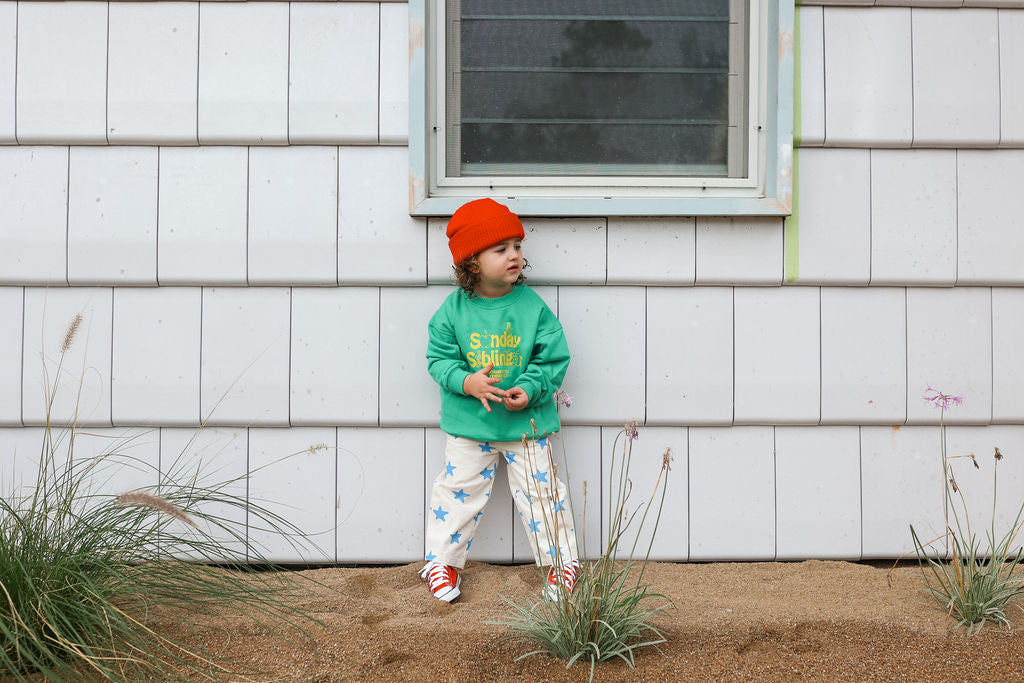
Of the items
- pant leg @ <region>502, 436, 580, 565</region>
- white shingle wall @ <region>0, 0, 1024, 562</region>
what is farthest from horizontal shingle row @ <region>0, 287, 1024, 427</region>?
pant leg @ <region>502, 436, 580, 565</region>

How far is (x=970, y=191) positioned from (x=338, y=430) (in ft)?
7.89

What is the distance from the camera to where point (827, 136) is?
266cm

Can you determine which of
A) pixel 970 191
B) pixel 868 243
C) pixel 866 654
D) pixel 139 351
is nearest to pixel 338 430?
pixel 139 351

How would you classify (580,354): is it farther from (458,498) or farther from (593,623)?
(593,623)

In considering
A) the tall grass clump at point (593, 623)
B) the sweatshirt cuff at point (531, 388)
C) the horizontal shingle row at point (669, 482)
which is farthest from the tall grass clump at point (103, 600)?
the sweatshirt cuff at point (531, 388)

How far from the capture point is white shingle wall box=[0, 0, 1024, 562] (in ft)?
8.59

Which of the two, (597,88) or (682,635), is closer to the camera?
(682,635)

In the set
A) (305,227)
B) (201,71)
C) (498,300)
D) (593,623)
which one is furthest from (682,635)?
(201,71)

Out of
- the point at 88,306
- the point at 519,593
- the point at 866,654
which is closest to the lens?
the point at 866,654

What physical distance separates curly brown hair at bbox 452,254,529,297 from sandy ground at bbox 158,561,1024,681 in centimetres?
98

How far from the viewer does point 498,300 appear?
254 centimetres

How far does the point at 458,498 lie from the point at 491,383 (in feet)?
1.41

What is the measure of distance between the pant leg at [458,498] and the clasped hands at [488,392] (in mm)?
235

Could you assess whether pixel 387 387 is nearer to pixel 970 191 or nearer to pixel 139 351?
→ pixel 139 351
